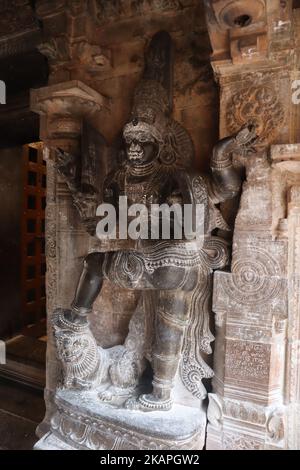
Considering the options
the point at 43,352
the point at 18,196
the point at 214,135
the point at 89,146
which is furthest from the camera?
the point at 18,196

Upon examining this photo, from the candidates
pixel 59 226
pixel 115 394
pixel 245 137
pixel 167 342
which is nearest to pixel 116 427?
pixel 115 394

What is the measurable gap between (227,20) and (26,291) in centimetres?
505

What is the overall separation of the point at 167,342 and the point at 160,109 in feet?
5.22

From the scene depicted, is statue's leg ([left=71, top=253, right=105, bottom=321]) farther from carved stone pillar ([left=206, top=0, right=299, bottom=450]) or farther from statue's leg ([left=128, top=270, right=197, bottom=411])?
carved stone pillar ([left=206, top=0, right=299, bottom=450])

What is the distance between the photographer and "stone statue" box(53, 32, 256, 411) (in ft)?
6.48

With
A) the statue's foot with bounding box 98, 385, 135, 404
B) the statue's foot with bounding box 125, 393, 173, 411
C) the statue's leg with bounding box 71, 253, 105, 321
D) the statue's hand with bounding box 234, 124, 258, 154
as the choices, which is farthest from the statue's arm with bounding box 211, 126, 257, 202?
the statue's foot with bounding box 98, 385, 135, 404

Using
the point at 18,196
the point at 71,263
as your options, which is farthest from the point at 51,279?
the point at 18,196

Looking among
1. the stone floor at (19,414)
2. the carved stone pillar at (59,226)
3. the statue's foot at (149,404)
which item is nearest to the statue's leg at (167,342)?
the statue's foot at (149,404)

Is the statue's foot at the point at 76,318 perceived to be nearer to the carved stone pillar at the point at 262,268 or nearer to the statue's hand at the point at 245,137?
the carved stone pillar at the point at 262,268

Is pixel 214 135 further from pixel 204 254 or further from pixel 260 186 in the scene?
pixel 204 254

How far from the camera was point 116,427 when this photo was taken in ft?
6.51

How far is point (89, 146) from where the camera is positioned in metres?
2.48

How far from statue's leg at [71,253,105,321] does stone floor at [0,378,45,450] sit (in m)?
2.07

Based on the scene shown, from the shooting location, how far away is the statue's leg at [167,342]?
204cm
